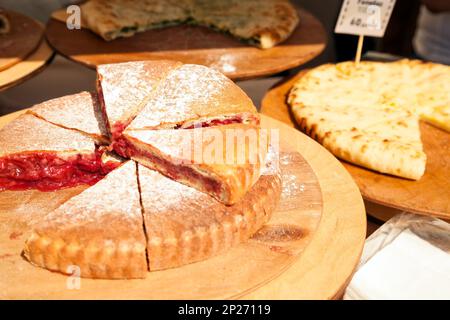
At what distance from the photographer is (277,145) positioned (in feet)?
8.52

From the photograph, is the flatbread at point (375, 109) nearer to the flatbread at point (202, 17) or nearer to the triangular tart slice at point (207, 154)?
the flatbread at point (202, 17)

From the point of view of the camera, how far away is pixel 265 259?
194cm

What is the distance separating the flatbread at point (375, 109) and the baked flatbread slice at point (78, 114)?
4.25 feet

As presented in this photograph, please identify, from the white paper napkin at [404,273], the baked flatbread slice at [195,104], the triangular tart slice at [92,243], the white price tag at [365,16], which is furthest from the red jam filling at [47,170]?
the white price tag at [365,16]

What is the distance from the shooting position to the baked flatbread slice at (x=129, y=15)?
3820 millimetres

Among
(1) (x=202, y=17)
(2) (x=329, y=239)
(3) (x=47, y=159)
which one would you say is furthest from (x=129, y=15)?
(2) (x=329, y=239)

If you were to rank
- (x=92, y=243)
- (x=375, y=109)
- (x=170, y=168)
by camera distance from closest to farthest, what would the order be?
(x=92, y=243) → (x=170, y=168) → (x=375, y=109)

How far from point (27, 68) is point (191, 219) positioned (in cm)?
203

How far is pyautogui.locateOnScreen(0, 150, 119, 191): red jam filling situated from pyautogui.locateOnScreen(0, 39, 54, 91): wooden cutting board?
1.04 meters

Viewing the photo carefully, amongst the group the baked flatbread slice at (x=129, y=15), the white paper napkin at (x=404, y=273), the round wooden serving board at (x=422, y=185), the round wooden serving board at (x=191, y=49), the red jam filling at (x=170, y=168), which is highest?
the baked flatbread slice at (x=129, y=15)

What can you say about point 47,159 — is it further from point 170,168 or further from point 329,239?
point 329,239

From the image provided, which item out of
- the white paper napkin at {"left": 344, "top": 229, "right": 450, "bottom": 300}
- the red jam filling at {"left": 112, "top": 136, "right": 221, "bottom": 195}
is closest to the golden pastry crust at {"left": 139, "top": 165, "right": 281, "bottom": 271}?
the red jam filling at {"left": 112, "top": 136, "right": 221, "bottom": 195}

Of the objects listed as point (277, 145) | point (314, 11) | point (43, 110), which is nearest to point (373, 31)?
point (277, 145)

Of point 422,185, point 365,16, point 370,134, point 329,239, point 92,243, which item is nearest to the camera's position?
point 92,243
